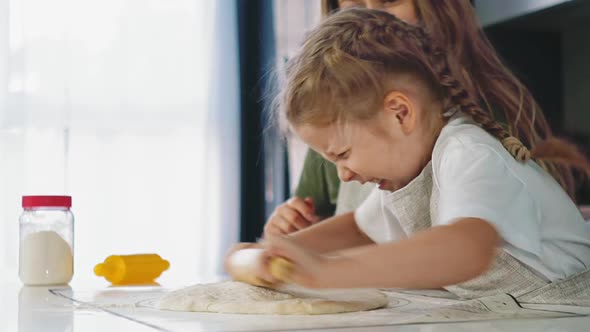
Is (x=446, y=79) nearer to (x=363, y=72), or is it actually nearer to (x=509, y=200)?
(x=363, y=72)

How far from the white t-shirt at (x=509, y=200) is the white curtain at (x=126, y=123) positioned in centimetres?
248

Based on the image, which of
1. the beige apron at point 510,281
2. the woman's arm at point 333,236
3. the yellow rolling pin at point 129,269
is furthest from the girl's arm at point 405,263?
the yellow rolling pin at point 129,269

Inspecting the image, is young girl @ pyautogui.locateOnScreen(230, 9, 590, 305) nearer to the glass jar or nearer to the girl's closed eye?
the girl's closed eye

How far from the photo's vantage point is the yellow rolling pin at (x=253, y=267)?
2.79 feet

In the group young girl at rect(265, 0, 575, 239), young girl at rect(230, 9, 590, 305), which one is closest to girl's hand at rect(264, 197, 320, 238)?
young girl at rect(265, 0, 575, 239)

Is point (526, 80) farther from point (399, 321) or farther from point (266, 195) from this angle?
point (399, 321)

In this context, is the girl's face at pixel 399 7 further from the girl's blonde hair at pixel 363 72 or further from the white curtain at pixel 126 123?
the white curtain at pixel 126 123

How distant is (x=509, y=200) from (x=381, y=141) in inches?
8.2

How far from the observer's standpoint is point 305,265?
83cm

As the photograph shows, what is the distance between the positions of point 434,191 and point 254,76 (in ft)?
8.99

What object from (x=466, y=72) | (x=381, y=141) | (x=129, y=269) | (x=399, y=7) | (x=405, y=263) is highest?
(x=399, y=7)

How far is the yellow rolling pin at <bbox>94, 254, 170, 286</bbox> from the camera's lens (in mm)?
1387

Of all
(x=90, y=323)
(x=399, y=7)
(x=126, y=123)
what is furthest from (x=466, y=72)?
(x=126, y=123)

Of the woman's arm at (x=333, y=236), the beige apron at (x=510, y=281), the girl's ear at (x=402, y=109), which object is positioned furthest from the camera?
the woman's arm at (x=333, y=236)
